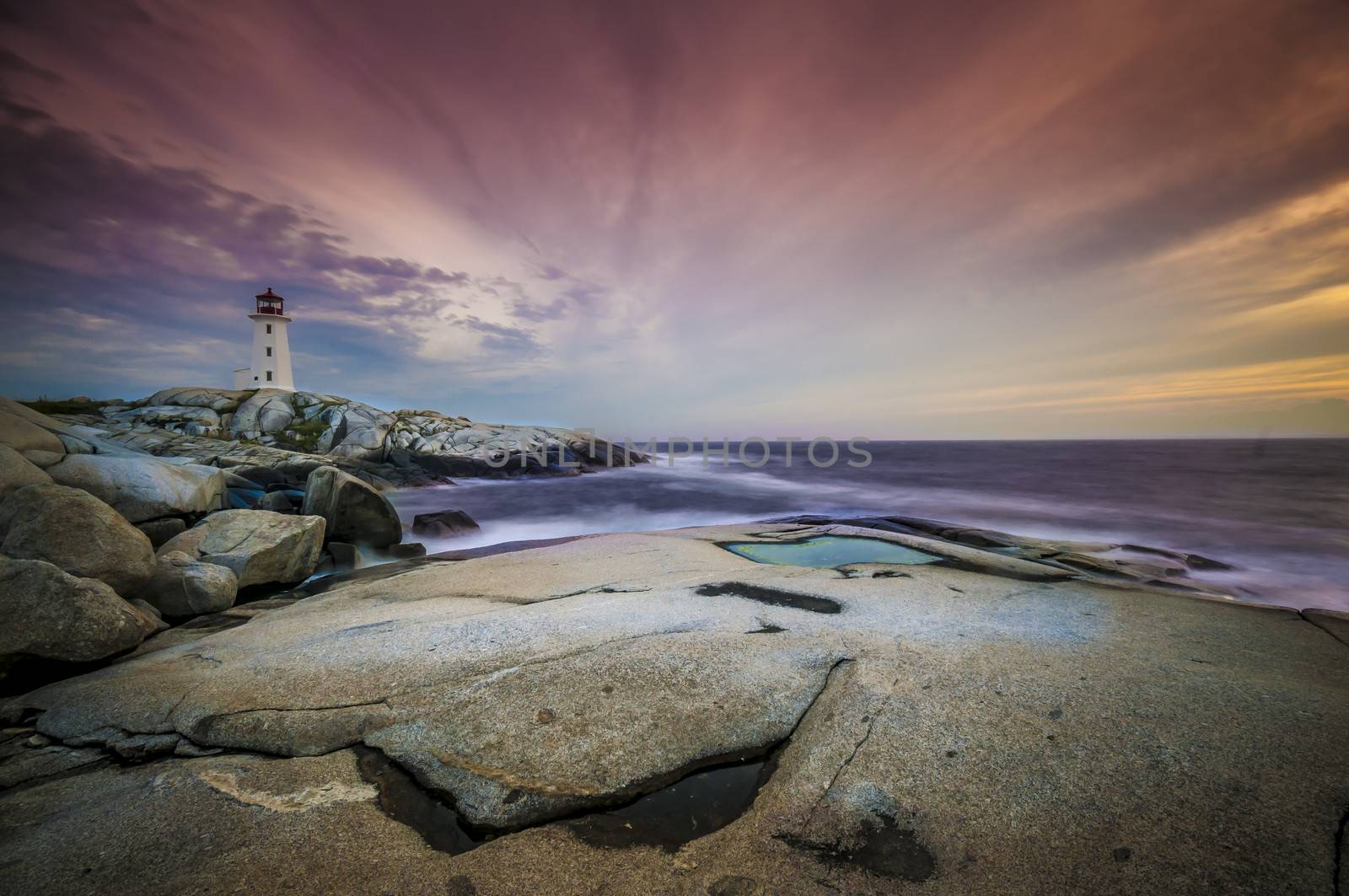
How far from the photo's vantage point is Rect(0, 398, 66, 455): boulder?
6.76 m

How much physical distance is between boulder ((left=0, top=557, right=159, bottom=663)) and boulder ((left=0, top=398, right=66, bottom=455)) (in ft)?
15.2

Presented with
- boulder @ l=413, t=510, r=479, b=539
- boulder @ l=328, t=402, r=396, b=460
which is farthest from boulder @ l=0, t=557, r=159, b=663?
boulder @ l=328, t=402, r=396, b=460

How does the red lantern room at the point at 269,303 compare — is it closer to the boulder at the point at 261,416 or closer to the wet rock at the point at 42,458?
the boulder at the point at 261,416

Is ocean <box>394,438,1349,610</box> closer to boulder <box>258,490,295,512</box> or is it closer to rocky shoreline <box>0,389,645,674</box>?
rocky shoreline <box>0,389,645,674</box>

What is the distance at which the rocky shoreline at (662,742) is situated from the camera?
2057mm

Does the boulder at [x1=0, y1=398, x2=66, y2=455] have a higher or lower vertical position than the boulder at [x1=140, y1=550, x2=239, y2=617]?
higher

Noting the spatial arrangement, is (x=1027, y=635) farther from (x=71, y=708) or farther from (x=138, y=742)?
(x=71, y=708)

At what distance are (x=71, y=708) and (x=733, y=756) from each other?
453cm

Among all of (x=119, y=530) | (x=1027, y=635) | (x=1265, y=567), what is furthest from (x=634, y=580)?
(x=1265, y=567)

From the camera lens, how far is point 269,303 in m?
37.6

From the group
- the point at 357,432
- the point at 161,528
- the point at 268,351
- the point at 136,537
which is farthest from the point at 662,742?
the point at 268,351

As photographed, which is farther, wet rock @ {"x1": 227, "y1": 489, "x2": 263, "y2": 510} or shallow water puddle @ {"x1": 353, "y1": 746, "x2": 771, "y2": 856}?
wet rock @ {"x1": 227, "y1": 489, "x2": 263, "y2": 510}

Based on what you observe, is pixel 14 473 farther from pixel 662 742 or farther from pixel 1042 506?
pixel 1042 506

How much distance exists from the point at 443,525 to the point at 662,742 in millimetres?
11619
